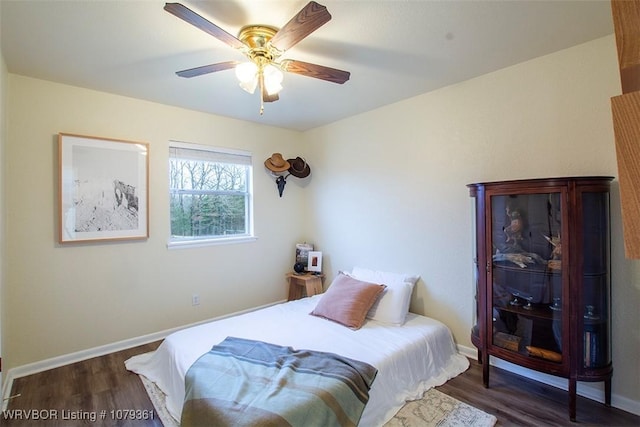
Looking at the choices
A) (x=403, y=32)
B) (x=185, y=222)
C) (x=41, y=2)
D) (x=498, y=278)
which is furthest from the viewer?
(x=185, y=222)

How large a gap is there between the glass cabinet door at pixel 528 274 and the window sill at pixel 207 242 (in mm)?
2693

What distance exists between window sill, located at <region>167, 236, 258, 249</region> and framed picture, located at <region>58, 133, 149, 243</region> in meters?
0.31

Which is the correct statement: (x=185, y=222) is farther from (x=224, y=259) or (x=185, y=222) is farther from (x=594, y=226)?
(x=594, y=226)

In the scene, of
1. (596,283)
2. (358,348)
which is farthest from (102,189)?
(596,283)

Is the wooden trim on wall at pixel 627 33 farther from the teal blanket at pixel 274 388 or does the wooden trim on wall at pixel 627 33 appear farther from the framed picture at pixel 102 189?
the framed picture at pixel 102 189

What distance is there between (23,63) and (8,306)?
1.91m

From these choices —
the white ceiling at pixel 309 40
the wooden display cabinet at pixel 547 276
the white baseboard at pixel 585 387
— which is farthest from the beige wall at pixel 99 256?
the white baseboard at pixel 585 387

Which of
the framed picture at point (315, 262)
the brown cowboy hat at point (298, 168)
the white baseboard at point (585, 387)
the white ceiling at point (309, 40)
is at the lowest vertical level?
the white baseboard at point (585, 387)

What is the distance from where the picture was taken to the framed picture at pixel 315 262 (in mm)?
4004

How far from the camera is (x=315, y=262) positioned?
13.2ft

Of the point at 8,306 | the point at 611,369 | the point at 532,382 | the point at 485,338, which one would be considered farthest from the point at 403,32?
the point at 8,306

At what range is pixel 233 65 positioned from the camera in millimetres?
1945

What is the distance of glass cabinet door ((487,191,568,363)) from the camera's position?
2.02 meters

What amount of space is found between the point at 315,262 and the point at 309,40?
2692 millimetres
